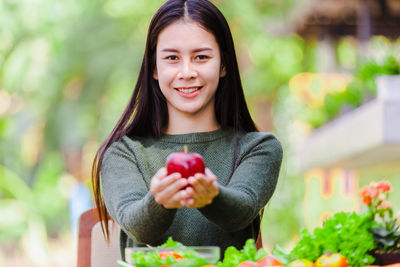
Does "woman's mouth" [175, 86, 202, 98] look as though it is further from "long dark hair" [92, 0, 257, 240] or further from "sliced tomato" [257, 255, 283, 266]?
"sliced tomato" [257, 255, 283, 266]

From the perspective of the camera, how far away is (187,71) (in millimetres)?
2404

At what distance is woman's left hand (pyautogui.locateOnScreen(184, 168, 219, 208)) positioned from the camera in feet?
6.33

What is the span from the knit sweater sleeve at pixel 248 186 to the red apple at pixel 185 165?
0.53ft

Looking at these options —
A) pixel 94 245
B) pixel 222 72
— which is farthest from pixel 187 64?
pixel 94 245

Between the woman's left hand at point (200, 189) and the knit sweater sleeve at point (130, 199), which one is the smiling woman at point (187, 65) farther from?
the woman's left hand at point (200, 189)

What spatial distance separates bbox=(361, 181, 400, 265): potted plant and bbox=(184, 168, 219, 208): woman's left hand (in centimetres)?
47

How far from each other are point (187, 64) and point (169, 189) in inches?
22.1

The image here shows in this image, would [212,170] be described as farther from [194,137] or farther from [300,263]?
[300,263]

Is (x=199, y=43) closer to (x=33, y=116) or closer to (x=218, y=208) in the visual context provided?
(x=218, y=208)

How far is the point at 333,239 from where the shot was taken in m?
2.16

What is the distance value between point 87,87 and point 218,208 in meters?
24.6

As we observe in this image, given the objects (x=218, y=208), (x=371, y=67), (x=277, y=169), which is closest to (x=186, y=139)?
(x=277, y=169)

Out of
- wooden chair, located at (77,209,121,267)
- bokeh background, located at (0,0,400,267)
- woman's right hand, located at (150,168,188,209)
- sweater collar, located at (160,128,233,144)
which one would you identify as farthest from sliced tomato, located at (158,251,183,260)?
bokeh background, located at (0,0,400,267)

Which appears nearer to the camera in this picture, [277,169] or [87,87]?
[277,169]
